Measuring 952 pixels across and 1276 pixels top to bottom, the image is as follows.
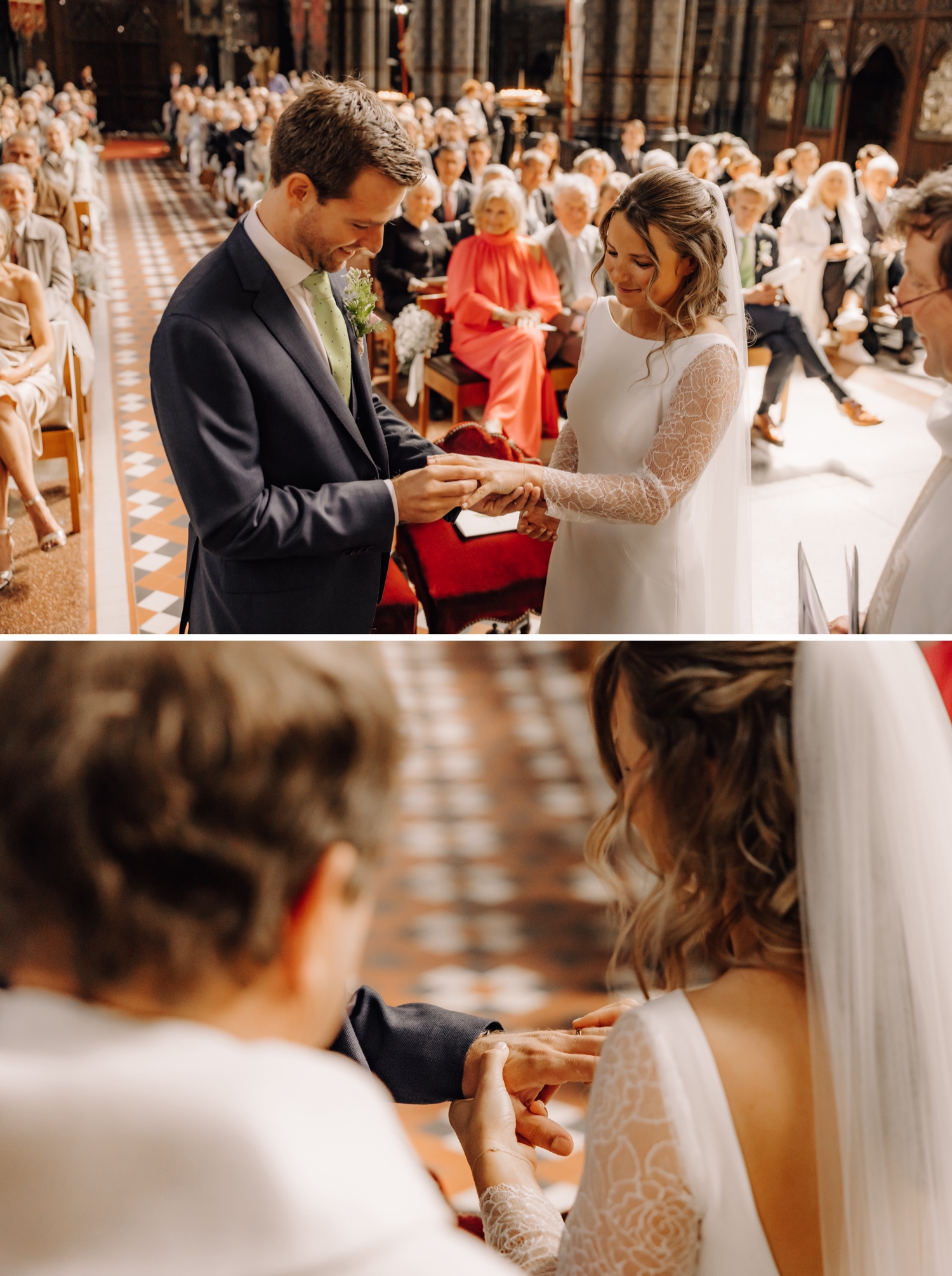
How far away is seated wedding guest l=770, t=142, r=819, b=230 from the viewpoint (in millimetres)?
8711

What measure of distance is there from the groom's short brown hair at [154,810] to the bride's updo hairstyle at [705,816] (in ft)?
1.09

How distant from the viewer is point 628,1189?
99cm

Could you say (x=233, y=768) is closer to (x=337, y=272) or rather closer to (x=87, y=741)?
(x=87, y=741)

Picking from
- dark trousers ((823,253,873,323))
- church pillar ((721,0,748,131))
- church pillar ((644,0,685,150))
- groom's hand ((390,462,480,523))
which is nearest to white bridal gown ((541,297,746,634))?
groom's hand ((390,462,480,523))

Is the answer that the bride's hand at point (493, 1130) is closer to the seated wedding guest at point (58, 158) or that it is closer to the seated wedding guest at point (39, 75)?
the seated wedding guest at point (58, 158)

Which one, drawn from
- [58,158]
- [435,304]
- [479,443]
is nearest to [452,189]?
[435,304]

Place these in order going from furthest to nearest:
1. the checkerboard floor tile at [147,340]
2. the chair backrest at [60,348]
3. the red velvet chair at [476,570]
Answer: the chair backrest at [60,348] < the checkerboard floor tile at [147,340] < the red velvet chair at [476,570]

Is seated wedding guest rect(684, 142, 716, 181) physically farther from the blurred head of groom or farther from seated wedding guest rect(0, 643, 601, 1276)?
seated wedding guest rect(0, 643, 601, 1276)

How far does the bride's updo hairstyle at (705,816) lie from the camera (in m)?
1.07

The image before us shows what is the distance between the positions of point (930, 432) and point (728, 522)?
714 mm

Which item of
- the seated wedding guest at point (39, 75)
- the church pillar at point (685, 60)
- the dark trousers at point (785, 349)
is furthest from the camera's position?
the seated wedding guest at point (39, 75)

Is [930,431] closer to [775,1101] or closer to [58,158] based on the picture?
[775,1101]

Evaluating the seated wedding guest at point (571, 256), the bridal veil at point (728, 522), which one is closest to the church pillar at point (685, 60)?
the seated wedding guest at point (571, 256)

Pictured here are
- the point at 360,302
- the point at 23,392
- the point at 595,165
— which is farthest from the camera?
the point at 595,165
